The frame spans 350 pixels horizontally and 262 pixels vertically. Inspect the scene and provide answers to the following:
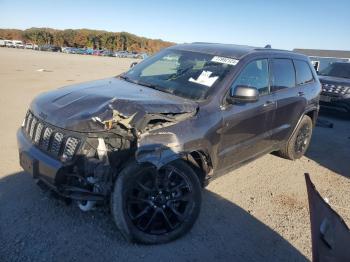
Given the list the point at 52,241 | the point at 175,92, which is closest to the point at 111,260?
the point at 52,241

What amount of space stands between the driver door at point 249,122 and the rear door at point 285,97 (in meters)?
0.17

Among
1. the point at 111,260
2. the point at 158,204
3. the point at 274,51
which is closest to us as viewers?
the point at 111,260

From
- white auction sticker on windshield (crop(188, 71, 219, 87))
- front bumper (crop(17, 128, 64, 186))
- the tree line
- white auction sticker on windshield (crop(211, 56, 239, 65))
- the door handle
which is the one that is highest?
the tree line

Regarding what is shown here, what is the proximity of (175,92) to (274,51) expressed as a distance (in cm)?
201

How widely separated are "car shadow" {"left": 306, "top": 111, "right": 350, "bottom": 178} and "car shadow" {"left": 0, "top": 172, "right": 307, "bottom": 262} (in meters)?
2.95

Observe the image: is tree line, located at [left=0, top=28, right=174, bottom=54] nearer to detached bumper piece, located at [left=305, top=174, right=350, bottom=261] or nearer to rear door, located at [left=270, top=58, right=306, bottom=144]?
rear door, located at [left=270, top=58, right=306, bottom=144]

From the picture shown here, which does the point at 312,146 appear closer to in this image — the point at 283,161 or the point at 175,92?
the point at 283,161

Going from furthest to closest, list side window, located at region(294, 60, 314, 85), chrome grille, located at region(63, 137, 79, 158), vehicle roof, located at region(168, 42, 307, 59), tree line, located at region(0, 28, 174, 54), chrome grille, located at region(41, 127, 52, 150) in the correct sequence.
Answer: tree line, located at region(0, 28, 174, 54)
side window, located at region(294, 60, 314, 85)
vehicle roof, located at region(168, 42, 307, 59)
chrome grille, located at region(41, 127, 52, 150)
chrome grille, located at region(63, 137, 79, 158)

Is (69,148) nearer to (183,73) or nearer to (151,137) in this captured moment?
(151,137)

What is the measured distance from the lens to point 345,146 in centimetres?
774

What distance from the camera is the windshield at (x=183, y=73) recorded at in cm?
411

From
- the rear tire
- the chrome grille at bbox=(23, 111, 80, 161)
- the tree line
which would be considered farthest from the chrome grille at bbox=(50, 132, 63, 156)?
the tree line

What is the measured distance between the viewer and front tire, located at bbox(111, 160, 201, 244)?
3239mm

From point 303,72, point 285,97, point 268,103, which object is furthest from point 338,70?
point 268,103
